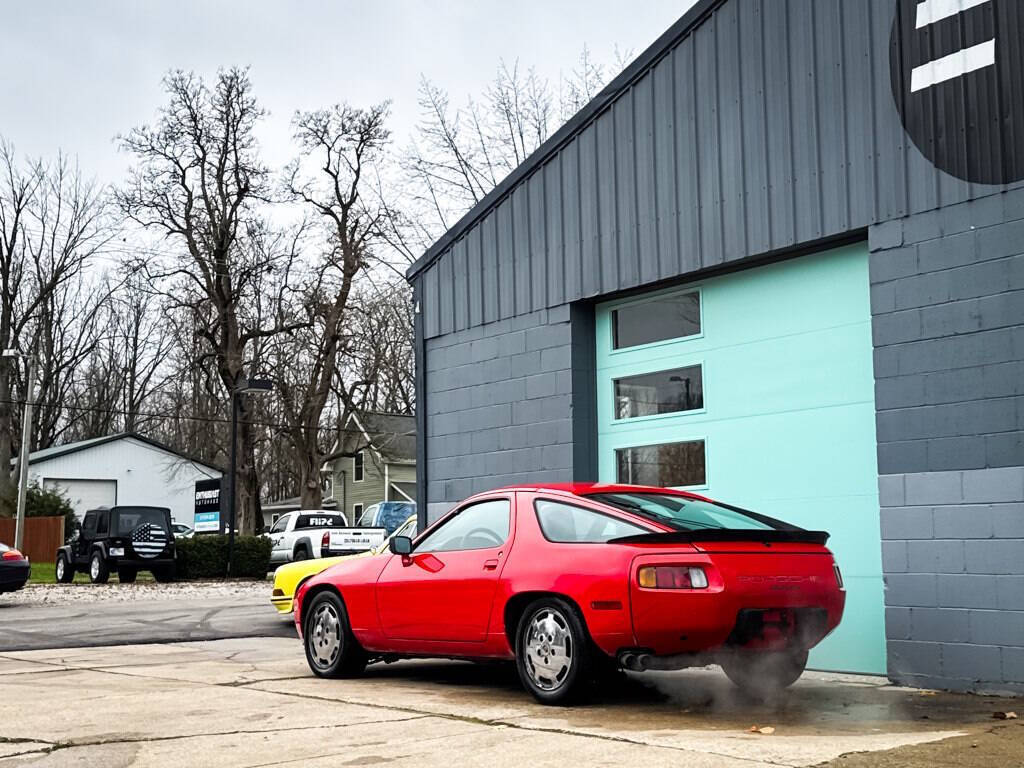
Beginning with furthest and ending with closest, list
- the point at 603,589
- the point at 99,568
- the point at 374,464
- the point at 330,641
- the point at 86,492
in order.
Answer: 1. the point at 86,492
2. the point at 374,464
3. the point at 99,568
4. the point at 330,641
5. the point at 603,589

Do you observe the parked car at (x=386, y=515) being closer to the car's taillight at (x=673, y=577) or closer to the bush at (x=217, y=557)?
the bush at (x=217, y=557)

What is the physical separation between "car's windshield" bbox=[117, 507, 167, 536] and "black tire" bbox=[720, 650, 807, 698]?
2295 centimetres

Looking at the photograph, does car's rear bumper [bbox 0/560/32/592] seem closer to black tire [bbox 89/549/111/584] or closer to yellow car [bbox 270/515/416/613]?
yellow car [bbox 270/515/416/613]

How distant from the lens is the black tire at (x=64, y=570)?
29.5m

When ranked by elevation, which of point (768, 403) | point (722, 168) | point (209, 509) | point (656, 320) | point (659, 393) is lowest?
point (209, 509)

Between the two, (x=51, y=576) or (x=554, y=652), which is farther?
(x=51, y=576)

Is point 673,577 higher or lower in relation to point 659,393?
lower

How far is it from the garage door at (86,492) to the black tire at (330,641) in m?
47.1

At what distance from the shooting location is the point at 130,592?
23.7 meters

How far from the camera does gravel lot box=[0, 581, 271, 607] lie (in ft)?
70.5

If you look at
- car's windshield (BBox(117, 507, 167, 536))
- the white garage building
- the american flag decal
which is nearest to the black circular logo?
the american flag decal

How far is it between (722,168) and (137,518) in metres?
21.9

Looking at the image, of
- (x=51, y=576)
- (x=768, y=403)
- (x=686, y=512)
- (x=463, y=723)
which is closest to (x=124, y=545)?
(x=51, y=576)

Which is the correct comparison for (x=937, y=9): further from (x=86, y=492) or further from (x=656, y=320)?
(x=86, y=492)
